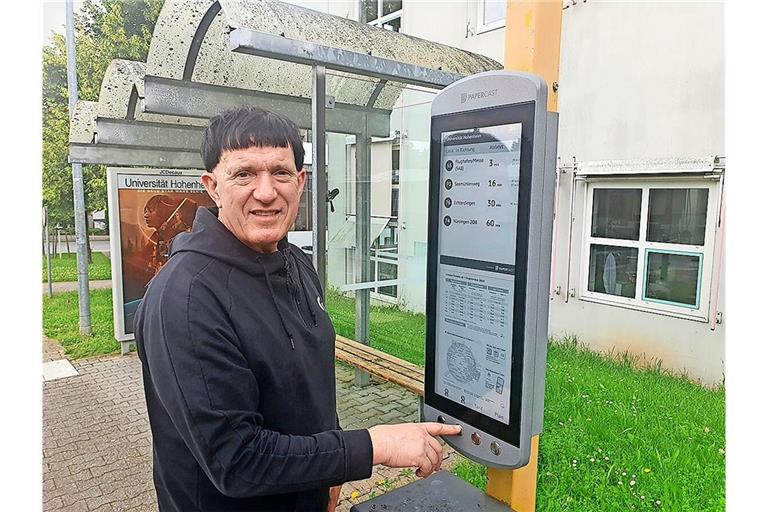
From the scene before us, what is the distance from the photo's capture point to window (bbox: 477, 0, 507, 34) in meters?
7.28

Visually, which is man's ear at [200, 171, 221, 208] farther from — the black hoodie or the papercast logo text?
the papercast logo text

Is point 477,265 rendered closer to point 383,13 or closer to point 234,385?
point 234,385

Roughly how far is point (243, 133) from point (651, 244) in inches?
227

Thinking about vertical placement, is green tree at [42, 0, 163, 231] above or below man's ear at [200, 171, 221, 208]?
above

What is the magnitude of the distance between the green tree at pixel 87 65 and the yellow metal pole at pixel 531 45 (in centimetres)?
1487

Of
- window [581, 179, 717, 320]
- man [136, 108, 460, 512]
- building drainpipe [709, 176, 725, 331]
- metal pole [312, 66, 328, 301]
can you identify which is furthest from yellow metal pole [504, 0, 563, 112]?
window [581, 179, 717, 320]

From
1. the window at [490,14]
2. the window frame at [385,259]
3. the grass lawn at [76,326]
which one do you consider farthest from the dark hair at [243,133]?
the grass lawn at [76,326]

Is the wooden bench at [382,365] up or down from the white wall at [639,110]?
down

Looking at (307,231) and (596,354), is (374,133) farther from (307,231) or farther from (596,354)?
(596,354)

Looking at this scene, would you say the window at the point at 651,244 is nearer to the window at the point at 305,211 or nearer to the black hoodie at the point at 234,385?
the window at the point at 305,211

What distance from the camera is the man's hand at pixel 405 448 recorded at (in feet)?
4.67

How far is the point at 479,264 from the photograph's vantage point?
1.62 metres

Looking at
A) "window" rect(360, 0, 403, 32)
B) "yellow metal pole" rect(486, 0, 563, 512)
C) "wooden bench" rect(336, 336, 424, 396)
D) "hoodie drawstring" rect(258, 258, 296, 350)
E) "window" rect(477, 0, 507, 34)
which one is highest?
"window" rect(360, 0, 403, 32)

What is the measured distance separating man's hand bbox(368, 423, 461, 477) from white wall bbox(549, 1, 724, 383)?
197 inches
